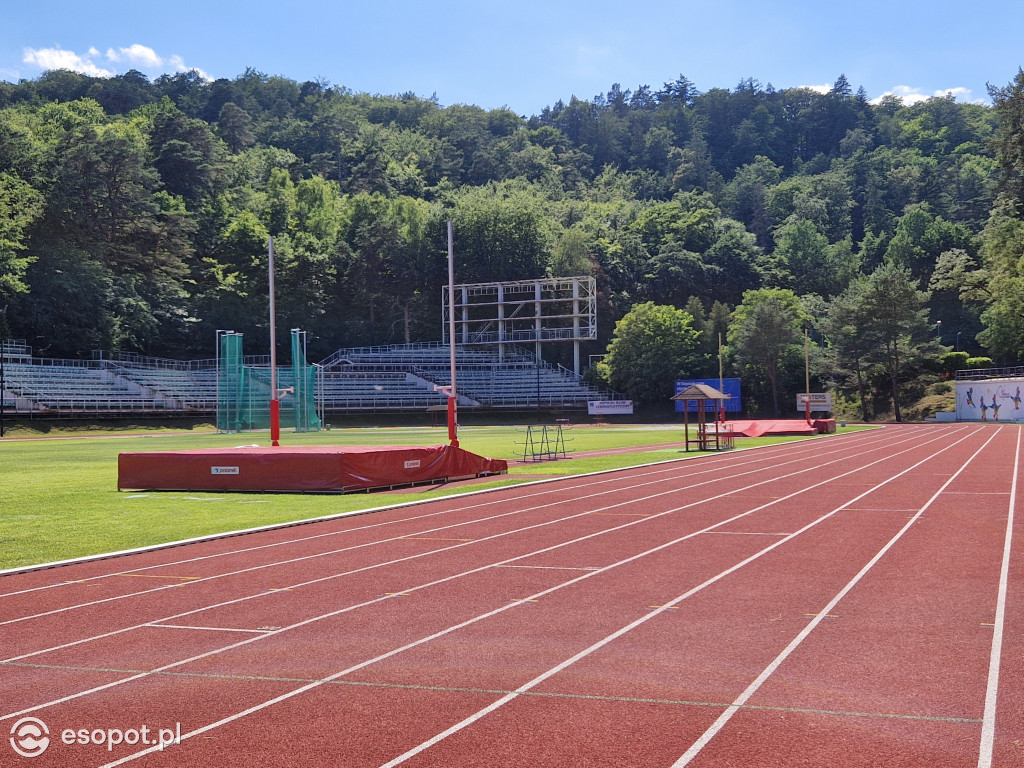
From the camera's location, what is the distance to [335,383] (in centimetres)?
8206

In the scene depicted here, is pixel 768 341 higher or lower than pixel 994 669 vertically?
higher

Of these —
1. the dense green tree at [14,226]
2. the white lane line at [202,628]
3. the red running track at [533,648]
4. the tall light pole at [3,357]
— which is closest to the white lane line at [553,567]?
the red running track at [533,648]

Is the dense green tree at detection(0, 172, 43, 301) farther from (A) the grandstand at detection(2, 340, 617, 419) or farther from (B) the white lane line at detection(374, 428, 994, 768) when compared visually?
(B) the white lane line at detection(374, 428, 994, 768)

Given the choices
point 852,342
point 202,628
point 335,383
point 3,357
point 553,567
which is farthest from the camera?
point 335,383

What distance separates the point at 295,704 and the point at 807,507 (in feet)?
41.8

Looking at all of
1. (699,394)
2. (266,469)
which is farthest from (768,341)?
(266,469)

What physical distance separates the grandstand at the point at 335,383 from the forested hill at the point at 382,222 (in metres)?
7.48

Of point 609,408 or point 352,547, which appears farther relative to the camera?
point 609,408

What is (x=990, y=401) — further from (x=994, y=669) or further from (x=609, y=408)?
(x=994, y=669)

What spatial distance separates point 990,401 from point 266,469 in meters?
63.2

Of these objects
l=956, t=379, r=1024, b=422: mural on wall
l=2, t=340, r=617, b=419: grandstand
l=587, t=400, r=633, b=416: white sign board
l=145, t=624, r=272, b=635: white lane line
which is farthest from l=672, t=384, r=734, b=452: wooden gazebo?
l=587, t=400, r=633, b=416: white sign board

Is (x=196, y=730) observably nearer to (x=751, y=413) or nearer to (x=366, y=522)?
(x=366, y=522)

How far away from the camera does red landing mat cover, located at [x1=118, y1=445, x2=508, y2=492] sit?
20.5 meters

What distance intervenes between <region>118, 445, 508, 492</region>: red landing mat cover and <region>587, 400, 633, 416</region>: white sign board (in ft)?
206
